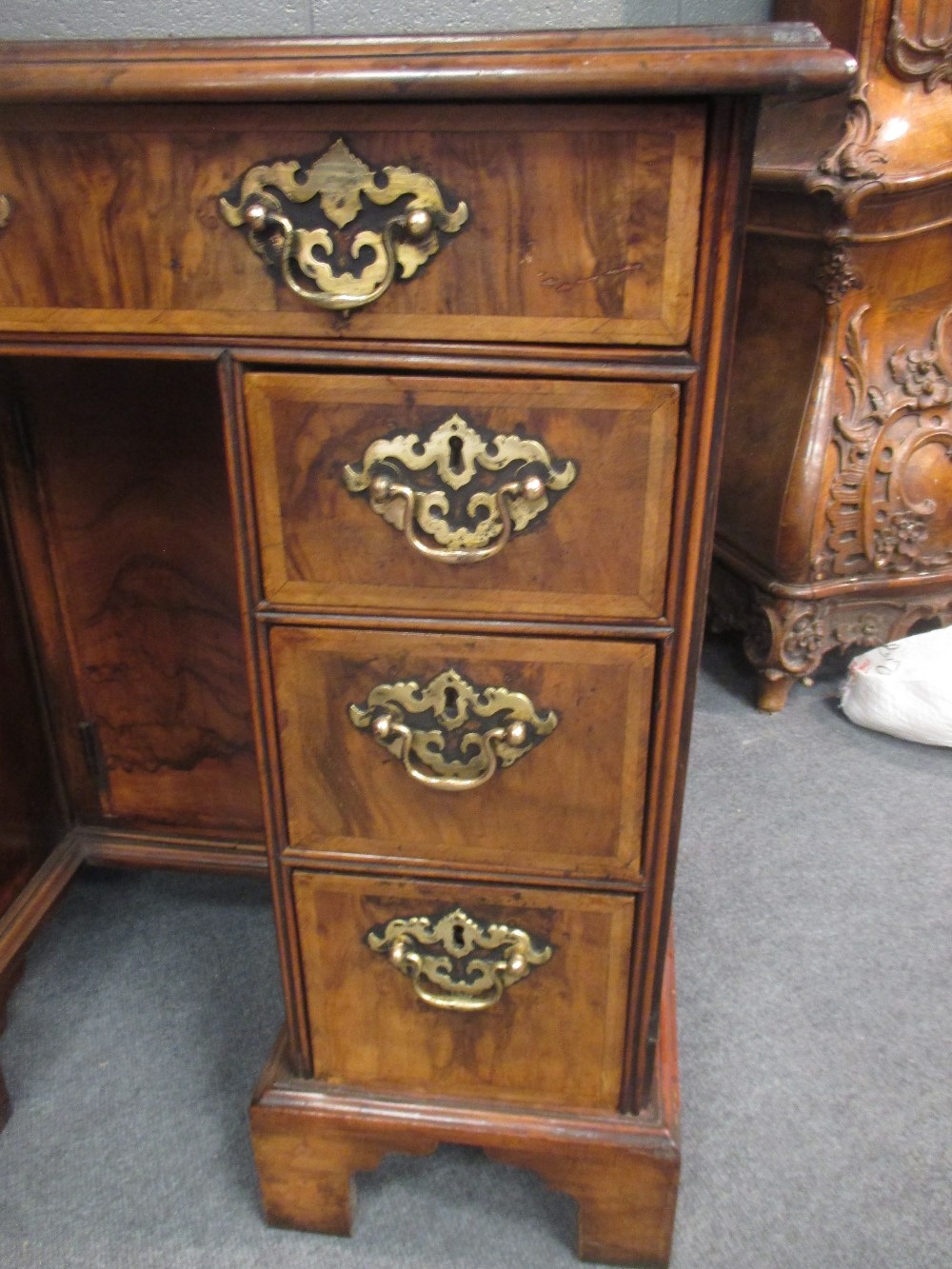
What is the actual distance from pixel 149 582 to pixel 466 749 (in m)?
0.54

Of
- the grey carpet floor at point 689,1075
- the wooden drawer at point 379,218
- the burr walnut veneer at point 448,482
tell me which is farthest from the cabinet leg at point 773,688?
the wooden drawer at point 379,218

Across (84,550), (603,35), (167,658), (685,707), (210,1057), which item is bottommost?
(210,1057)

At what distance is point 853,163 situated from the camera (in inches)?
56.8

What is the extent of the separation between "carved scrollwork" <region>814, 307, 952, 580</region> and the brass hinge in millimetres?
1084

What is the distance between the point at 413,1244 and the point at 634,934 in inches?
15.1

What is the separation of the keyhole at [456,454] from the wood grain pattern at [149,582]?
49 cm

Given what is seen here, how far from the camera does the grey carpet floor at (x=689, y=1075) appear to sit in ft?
3.19

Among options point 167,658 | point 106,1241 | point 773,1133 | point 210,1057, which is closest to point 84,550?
point 167,658

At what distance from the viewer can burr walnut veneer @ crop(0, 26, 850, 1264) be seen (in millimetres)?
617

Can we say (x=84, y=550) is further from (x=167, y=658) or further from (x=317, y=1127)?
(x=317, y=1127)

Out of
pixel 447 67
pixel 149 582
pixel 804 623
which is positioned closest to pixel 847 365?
pixel 804 623

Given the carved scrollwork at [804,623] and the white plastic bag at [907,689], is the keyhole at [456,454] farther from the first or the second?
the white plastic bag at [907,689]

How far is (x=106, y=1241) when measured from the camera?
38.1 inches

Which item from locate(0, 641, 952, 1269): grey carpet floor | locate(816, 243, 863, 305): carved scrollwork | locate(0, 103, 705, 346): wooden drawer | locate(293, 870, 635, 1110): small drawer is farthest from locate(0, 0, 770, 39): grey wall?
locate(0, 641, 952, 1269): grey carpet floor
